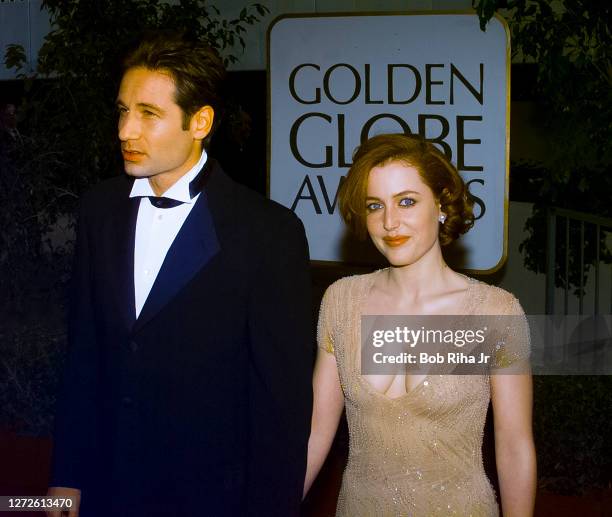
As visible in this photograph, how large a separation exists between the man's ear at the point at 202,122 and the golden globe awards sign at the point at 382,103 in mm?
1183

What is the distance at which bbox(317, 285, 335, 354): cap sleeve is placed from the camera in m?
3.00

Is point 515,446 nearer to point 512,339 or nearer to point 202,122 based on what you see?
point 512,339

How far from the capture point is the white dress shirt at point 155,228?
2801 millimetres

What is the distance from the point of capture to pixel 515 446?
2.74 m

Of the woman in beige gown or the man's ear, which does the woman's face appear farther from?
the man's ear

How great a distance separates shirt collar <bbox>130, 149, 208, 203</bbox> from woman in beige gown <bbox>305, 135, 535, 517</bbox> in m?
0.39

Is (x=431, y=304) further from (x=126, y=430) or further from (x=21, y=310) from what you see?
(x=21, y=310)

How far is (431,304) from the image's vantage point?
9.34 ft

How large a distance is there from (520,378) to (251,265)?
745mm

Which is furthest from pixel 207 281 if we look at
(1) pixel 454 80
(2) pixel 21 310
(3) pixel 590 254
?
(3) pixel 590 254

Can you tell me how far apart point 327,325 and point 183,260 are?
1.57 ft

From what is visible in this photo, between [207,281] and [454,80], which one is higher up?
[454,80]

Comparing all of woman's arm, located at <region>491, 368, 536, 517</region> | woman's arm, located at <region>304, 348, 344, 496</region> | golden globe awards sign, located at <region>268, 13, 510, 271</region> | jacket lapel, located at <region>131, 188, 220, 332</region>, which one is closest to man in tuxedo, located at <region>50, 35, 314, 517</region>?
jacket lapel, located at <region>131, 188, 220, 332</region>

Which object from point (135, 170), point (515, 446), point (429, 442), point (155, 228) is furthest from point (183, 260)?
point (515, 446)
